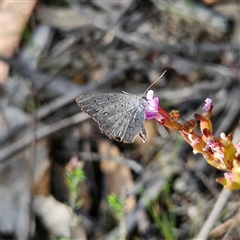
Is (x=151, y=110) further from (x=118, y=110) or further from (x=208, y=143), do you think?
(x=208, y=143)

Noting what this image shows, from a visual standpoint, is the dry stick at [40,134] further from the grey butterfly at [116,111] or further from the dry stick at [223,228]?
the grey butterfly at [116,111]

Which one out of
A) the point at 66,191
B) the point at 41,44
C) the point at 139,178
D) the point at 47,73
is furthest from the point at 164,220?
the point at 41,44

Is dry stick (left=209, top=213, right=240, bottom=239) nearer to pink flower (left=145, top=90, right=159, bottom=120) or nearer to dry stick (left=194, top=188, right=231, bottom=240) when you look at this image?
dry stick (left=194, top=188, right=231, bottom=240)

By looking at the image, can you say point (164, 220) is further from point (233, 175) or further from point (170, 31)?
point (170, 31)

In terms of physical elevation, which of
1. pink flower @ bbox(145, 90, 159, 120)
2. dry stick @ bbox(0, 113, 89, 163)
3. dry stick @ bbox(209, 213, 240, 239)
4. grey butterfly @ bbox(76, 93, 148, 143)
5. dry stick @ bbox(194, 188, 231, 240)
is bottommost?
dry stick @ bbox(0, 113, 89, 163)

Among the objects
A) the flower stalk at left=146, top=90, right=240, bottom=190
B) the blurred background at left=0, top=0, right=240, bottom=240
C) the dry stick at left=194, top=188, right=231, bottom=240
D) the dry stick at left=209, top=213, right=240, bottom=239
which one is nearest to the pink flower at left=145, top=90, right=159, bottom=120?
the flower stalk at left=146, top=90, right=240, bottom=190
